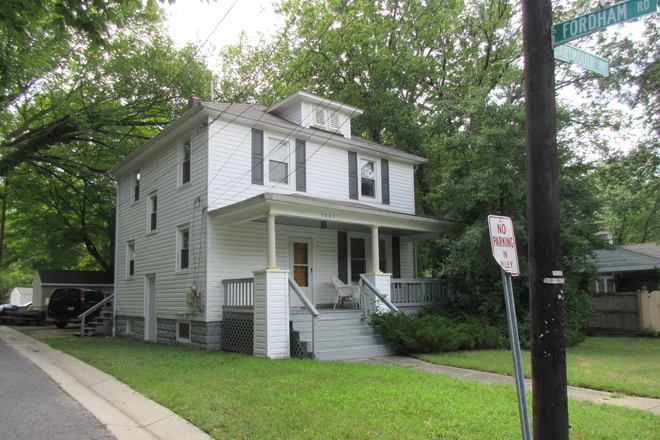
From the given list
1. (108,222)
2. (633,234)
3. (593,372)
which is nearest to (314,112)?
(593,372)

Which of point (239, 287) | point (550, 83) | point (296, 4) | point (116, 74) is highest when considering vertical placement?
point (296, 4)

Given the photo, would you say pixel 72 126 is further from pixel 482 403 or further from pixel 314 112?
pixel 482 403

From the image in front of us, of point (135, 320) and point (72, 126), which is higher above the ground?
point (72, 126)

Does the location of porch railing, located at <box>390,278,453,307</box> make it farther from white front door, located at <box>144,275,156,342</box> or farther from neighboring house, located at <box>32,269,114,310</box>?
neighboring house, located at <box>32,269,114,310</box>

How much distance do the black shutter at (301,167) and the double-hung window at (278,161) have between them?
380 millimetres

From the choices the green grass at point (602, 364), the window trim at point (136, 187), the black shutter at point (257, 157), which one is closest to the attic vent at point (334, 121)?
the black shutter at point (257, 157)

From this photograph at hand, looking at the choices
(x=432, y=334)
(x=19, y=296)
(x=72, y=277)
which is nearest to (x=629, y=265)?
(x=432, y=334)

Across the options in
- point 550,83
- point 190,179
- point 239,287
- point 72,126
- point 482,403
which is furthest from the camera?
point 72,126

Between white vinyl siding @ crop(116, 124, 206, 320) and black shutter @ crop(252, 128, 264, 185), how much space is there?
1.41m

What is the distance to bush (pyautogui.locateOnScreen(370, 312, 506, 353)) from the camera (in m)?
10.8

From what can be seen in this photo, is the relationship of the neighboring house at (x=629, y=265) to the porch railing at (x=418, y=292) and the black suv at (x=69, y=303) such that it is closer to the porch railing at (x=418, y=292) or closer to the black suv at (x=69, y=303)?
the porch railing at (x=418, y=292)

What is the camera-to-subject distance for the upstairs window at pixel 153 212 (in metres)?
16.6

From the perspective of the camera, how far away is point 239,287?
1214 cm

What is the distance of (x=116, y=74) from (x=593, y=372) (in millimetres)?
21779
